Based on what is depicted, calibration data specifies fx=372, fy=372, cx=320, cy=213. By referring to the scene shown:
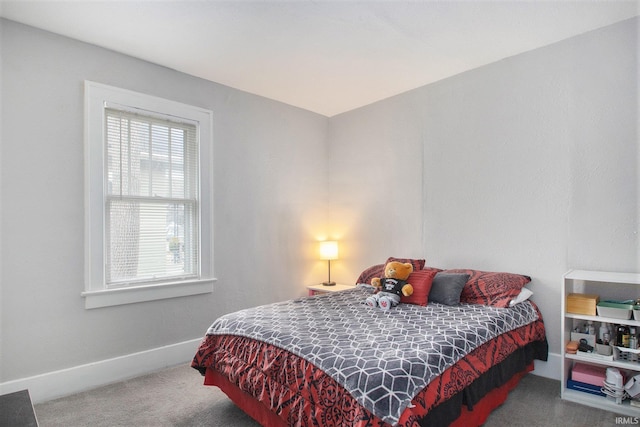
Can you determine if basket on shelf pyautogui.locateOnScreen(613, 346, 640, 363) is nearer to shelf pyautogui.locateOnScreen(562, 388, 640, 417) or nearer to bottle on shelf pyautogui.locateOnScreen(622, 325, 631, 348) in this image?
bottle on shelf pyautogui.locateOnScreen(622, 325, 631, 348)

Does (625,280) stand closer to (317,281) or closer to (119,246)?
(317,281)

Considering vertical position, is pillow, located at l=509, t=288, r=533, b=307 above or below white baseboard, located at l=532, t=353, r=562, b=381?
above

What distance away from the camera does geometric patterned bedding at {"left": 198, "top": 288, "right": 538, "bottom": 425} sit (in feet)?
5.34

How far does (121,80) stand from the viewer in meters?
3.09

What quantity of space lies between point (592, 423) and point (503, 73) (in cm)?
271

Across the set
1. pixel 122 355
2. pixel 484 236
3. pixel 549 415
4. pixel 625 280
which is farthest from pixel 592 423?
pixel 122 355

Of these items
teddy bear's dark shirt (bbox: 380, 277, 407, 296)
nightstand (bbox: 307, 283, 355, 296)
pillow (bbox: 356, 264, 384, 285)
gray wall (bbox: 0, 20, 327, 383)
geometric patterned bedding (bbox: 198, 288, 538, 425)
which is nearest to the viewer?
geometric patterned bedding (bbox: 198, 288, 538, 425)

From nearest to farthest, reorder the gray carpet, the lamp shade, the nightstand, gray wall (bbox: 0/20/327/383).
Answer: the gray carpet → gray wall (bbox: 0/20/327/383) → the nightstand → the lamp shade

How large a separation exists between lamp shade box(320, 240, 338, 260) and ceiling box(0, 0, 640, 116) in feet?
6.21

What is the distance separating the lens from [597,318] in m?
2.45

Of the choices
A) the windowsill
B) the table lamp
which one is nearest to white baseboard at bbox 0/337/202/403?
the windowsill

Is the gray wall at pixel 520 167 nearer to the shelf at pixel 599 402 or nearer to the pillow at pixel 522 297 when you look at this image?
the pillow at pixel 522 297

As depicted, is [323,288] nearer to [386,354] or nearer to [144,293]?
[144,293]

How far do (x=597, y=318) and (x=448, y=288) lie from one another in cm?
96
